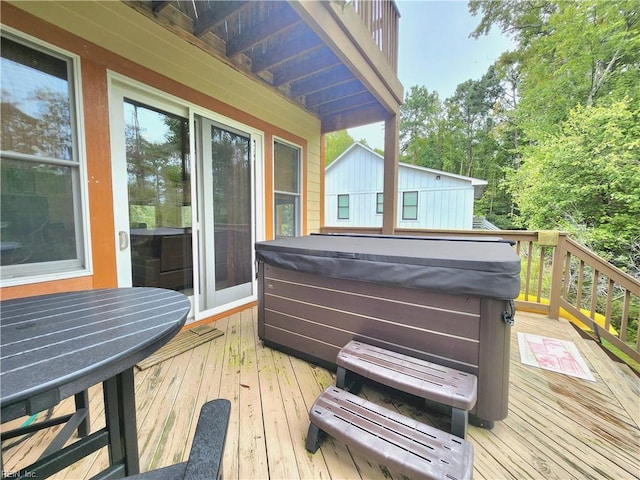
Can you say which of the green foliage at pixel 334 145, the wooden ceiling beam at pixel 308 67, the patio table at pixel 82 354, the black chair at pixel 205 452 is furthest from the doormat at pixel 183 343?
the green foliage at pixel 334 145

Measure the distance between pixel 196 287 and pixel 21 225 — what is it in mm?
1406

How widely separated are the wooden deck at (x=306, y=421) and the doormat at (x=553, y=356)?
0.27ft

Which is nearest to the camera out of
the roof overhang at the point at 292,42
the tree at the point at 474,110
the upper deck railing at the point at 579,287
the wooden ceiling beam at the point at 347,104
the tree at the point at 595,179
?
the roof overhang at the point at 292,42

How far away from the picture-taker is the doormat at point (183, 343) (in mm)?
2148

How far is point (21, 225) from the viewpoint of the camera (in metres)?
1.77

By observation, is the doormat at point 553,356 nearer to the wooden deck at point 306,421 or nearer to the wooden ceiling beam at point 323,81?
the wooden deck at point 306,421

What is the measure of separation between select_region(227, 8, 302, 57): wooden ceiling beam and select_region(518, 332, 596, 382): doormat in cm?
371

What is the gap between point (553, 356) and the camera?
2.34 m

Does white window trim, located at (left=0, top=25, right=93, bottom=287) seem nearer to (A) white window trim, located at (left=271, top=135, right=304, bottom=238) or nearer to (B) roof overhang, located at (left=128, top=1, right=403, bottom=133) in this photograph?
(B) roof overhang, located at (left=128, top=1, right=403, bottom=133)

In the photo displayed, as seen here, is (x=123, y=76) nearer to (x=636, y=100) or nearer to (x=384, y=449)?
(x=384, y=449)

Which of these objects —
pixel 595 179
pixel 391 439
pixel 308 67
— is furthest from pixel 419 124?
pixel 391 439

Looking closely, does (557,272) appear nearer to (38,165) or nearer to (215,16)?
(215,16)

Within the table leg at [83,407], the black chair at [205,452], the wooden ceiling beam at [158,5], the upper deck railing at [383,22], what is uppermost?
the upper deck railing at [383,22]

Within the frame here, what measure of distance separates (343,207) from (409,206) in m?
2.84
